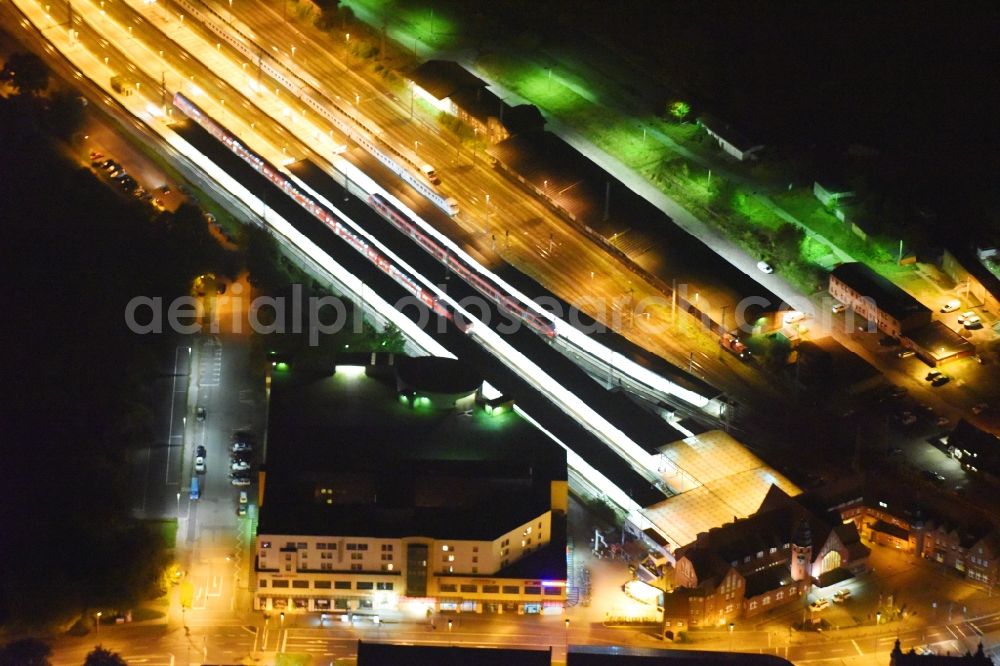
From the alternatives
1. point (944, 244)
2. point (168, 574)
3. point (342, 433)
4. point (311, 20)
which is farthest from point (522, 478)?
point (311, 20)

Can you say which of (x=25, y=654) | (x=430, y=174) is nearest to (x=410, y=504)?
(x=25, y=654)

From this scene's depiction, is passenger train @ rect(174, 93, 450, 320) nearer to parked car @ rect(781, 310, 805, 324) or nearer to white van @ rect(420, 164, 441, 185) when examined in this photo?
white van @ rect(420, 164, 441, 185)

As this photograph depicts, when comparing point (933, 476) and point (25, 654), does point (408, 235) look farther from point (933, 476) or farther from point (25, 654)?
point (25, 654)

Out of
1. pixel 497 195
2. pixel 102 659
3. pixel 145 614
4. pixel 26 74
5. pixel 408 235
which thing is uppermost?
pixel 26 74

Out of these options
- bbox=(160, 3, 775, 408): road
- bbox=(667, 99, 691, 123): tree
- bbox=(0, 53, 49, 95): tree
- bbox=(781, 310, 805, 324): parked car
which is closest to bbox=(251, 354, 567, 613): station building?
bbox=(160, 3, 775, 408): road

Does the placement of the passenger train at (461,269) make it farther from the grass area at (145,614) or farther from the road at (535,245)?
the grass area at (145,614)

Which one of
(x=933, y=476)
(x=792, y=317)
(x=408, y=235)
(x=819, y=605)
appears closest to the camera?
(x=819, y=605)

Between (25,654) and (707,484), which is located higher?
(707,484)

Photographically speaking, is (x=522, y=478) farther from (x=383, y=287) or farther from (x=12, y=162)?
(x=12, y=162)
